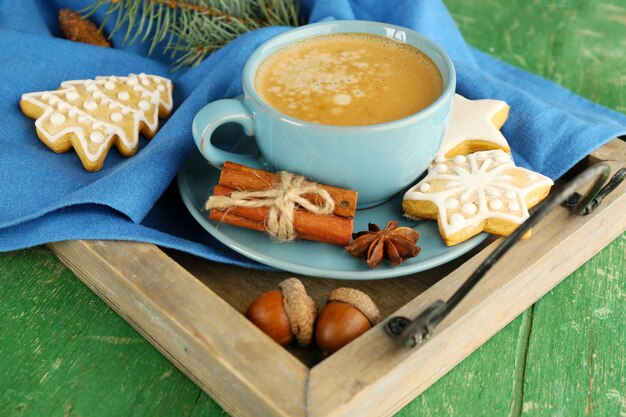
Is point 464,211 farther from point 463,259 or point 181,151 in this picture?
point 181,151

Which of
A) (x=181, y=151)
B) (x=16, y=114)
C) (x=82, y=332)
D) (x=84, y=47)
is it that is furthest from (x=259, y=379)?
(x=84, y=47)

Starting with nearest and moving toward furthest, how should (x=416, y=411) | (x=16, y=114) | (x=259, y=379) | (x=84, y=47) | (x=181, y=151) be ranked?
(x=259, y=379) → (x=416, y=411) → (x=181, y=151) → (x=16, y=114) → (x=84, y=47)

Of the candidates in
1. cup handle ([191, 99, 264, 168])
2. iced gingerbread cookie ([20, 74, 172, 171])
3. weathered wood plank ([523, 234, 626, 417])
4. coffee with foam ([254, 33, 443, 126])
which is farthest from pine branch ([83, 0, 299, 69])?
weathered wood plank ([523, 234, 626, 417])

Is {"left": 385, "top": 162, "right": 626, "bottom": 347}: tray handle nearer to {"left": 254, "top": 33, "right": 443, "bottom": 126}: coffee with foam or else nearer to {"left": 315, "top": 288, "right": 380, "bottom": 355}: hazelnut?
{"left": 315, "top": 288, "right": 380, "bottom": 355}: hazelnut

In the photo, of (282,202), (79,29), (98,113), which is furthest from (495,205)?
(79,29)

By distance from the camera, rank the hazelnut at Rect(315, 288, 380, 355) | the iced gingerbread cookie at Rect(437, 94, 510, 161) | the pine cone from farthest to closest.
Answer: the pine cone < the iced gingerbread cookie at Rect(437, 94, 510, 161) < the hazelnut at Rect(315, 288, 380, 355)

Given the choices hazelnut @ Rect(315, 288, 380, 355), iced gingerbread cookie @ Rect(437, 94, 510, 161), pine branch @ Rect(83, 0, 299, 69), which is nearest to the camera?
hazelnut @ Rect(315, 288, 380, 355)
